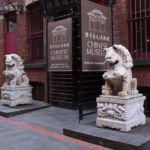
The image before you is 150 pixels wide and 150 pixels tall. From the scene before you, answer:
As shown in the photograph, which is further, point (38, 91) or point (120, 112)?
point (38, 91)

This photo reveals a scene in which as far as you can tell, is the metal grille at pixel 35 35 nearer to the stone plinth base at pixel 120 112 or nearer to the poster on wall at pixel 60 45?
the poster on wall at pixel 60 45

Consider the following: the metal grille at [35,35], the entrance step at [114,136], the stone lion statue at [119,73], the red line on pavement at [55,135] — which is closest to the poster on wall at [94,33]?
the stone lion statue at [119,73]

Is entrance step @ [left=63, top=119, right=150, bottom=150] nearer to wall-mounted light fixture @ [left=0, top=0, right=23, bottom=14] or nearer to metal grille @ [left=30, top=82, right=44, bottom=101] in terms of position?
metal grille @ [left=30, top=82, right=44, bottom=101]

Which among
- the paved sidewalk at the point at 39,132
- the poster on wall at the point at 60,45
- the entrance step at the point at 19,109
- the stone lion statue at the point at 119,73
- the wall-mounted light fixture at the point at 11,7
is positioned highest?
the wall-mounted light fixture at the point at 11,7

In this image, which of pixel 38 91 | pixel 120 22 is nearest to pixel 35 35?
pixel 38 91

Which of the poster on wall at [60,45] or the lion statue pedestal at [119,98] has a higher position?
the poster on wall at [60,45]

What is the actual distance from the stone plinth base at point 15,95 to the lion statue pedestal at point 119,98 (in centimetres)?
389

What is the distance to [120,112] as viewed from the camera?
20.5ft

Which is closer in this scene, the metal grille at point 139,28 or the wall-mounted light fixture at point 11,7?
the metal grille at point 139,28

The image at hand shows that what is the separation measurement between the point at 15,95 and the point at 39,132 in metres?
2.81

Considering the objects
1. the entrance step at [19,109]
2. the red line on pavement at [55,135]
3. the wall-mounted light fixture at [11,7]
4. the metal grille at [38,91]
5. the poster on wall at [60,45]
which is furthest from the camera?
the wall-mounted light fixture at [11,7]

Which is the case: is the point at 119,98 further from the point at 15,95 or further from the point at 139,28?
the point at 15,95

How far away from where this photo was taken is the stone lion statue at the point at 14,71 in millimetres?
9898

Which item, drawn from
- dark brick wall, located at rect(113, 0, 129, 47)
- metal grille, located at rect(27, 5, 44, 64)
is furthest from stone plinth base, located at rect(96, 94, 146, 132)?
metal grille, located at rect(27, 5, 44, 64)
